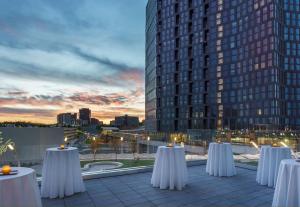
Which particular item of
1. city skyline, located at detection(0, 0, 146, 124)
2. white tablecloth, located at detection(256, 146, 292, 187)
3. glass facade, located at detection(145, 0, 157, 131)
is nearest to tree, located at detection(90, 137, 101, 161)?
city skyline, located at detection(0, 0, 146, 124)

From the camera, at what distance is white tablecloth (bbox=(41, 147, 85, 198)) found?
5.38 m

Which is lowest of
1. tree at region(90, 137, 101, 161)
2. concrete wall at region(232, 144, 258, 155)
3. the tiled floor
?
concrete wall at region(232, 144, 258, 155)

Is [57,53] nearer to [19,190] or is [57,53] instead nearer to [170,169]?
[170,169]

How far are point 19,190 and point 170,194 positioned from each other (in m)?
3.44

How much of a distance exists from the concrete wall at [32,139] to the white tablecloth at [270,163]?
836 centimetres

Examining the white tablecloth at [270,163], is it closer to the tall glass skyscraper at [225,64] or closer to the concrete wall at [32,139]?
the concrete wall at [32,139]

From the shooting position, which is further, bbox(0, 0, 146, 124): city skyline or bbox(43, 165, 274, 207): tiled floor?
bbox(0, 0, 146, 124): city skyline

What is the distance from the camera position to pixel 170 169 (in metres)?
6.23

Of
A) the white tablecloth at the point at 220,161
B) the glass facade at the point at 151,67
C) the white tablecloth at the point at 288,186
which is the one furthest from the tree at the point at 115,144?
the glass facade at the point at 151,67

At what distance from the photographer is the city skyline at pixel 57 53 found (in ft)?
53.6

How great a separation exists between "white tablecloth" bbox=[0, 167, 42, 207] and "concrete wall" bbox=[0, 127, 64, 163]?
6.91m

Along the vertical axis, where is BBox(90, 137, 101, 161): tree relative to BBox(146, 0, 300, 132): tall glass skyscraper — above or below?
below

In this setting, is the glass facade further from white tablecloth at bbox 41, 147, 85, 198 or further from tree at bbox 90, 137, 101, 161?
white tablecloth at bbox 41, 147, 85, 198

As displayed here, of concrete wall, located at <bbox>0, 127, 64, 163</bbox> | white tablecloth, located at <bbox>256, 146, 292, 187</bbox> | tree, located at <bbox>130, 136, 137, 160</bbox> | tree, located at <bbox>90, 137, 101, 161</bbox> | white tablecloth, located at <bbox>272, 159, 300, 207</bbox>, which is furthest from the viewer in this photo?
tree, located at <bbox>90, 137, 101, 161</bbox>
